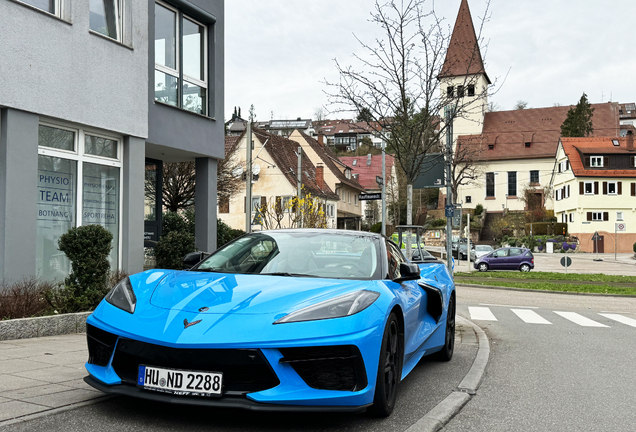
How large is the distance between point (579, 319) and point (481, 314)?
208cm

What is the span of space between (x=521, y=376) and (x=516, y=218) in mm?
68389

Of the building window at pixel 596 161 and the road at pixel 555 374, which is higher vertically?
the building window at pixel 596 161

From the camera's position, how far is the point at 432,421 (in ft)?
14.8

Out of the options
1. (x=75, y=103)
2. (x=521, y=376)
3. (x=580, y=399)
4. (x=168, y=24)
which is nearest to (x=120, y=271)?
(x=75, y=103)

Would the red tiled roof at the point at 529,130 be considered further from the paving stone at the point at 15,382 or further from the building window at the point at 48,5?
the paving stone at the point at 15,382

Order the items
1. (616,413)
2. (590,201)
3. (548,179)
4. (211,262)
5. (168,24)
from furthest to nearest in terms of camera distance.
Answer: (548,179) → (590,201) → (168,24) → (211,262) → (616,413)

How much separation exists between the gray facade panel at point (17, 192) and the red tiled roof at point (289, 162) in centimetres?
4124

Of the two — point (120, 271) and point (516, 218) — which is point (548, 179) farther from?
point (120, 271)

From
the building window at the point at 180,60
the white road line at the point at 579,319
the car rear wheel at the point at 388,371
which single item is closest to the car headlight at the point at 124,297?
the car rear wheel at the point at 388,371

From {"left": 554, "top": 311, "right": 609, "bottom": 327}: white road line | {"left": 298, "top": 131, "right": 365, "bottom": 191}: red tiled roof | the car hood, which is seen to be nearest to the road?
{"left": 554, "top": 311, "right": 609, "bottom": 327}: white road line

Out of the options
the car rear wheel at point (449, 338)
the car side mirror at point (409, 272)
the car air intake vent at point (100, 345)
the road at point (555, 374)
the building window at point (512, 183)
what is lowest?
the road at point (555, 374)

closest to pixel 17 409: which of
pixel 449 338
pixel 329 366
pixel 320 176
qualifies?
pixel 329 366

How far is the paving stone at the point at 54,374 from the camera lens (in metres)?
5.26

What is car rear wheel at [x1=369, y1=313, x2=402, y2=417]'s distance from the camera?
14.2 ft
